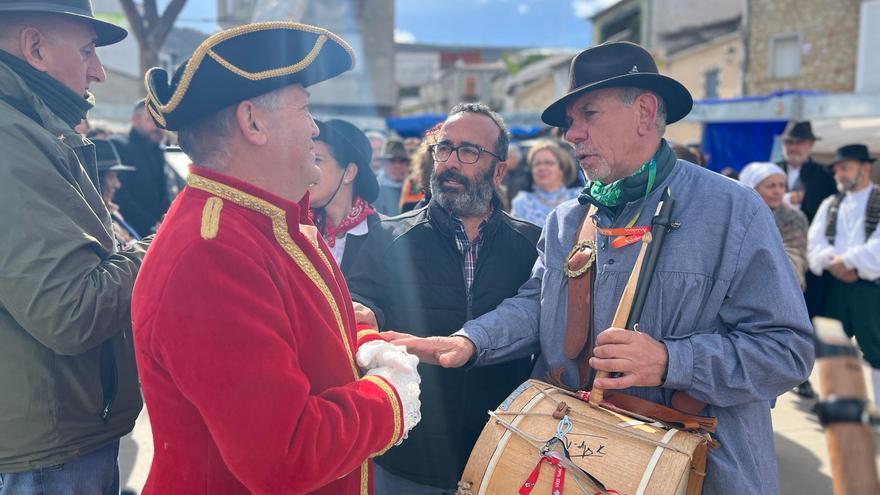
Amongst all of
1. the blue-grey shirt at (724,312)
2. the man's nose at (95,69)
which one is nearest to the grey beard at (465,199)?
the blue-grey shirt at (724,312)

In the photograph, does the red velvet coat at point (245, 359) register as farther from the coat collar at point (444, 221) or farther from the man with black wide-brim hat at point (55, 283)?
the coat collar at point (444, 221)

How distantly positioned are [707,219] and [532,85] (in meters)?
32.6

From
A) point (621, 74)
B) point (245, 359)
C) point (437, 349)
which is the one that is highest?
point (621, 74)

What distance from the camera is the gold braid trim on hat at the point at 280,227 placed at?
5.03 feet

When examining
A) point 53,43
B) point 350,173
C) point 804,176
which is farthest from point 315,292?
point 804,176

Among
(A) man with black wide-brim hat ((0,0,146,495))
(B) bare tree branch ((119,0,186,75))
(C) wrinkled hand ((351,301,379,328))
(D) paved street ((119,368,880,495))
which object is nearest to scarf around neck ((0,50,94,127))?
(A) man with black wide-brim hat ((0,0,146,495))

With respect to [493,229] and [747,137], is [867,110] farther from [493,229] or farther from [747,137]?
[493,229]

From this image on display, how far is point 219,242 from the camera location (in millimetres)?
1391

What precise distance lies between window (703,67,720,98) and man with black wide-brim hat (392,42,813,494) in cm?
2109

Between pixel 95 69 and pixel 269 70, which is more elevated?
pixel 95 69

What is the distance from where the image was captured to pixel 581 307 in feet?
7.07

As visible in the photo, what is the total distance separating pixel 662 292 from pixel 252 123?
1.29m

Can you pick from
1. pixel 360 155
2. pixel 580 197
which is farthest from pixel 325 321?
pixel 360 155

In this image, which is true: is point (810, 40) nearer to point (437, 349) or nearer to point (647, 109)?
point (647, 109)
